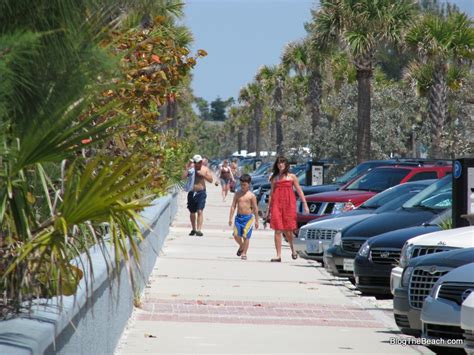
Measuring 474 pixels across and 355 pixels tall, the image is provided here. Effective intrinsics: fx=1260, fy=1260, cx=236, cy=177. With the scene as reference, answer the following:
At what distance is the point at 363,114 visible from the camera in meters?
40.0

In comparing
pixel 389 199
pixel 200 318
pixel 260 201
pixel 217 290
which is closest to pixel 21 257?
pixel 200 318

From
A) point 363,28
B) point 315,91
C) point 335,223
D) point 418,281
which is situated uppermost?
point 363,28

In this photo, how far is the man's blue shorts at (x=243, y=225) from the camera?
71.5 ft

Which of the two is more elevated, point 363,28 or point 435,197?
point 363,28

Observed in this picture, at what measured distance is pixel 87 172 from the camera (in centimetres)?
668

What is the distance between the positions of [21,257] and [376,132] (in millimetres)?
43731

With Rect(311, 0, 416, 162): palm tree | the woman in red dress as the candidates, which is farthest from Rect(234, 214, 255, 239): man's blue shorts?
Rect(311, 0, 416, 162): palm tree

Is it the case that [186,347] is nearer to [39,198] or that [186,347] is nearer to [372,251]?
[39,198]

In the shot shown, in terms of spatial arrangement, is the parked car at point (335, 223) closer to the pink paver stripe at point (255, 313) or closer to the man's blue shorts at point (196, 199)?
the pink paver stripe at point (255, 313)

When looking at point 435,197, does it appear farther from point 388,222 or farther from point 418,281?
point 418,281

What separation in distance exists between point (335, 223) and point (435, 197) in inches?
111

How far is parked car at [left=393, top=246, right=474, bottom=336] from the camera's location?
35.2 feet

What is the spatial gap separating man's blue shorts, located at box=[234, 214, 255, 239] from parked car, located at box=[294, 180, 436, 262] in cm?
132

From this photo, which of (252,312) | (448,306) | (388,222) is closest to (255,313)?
(252,312)
